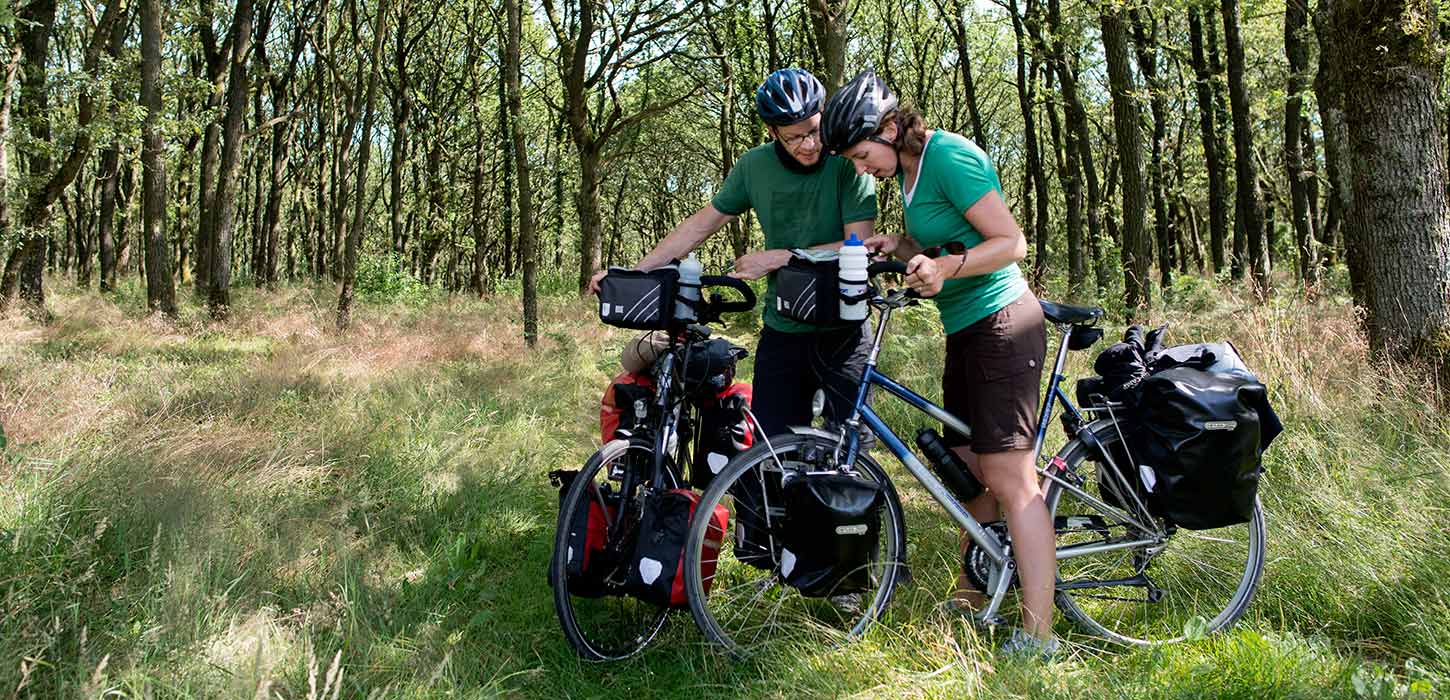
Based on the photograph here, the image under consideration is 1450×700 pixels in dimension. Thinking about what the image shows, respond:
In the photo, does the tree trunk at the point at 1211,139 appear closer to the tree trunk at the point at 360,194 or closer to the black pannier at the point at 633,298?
the tree trunk at the point at 360,194

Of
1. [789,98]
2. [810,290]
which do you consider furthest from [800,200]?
[810,290]

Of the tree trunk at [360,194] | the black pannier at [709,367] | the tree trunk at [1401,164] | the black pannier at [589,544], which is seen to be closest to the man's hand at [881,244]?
the black pannier at [709,367]

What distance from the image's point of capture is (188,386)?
6.26m

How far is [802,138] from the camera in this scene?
3.15m

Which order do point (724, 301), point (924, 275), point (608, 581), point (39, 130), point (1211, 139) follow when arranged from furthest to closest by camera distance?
1. point (1211, 139)
2. point (39, 130)
3. point (724, 301)
4. point (608, 581)
5. point (924, 275)

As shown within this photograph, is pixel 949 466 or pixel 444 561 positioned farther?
pixel 444 561

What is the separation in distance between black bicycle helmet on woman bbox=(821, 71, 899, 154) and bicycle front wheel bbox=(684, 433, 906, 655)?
3.35 ft

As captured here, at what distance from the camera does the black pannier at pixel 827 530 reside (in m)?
2.82

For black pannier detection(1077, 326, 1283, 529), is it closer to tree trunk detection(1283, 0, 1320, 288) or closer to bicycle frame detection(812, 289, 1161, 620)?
bicycle frame detection(812, 289, 1161, 620)

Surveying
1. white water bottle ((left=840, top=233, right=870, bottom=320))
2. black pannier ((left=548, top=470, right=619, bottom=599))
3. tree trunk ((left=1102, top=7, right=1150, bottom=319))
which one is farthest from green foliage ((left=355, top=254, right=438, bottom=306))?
white water bottle ((left=840, top=233, right=870, bottom=320))

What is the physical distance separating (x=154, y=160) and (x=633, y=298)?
470 inches

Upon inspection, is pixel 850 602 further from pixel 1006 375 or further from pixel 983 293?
pixel 983 293

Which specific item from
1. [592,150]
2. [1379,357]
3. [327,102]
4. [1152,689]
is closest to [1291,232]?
[592,150]

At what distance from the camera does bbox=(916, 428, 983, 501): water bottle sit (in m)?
3.07
